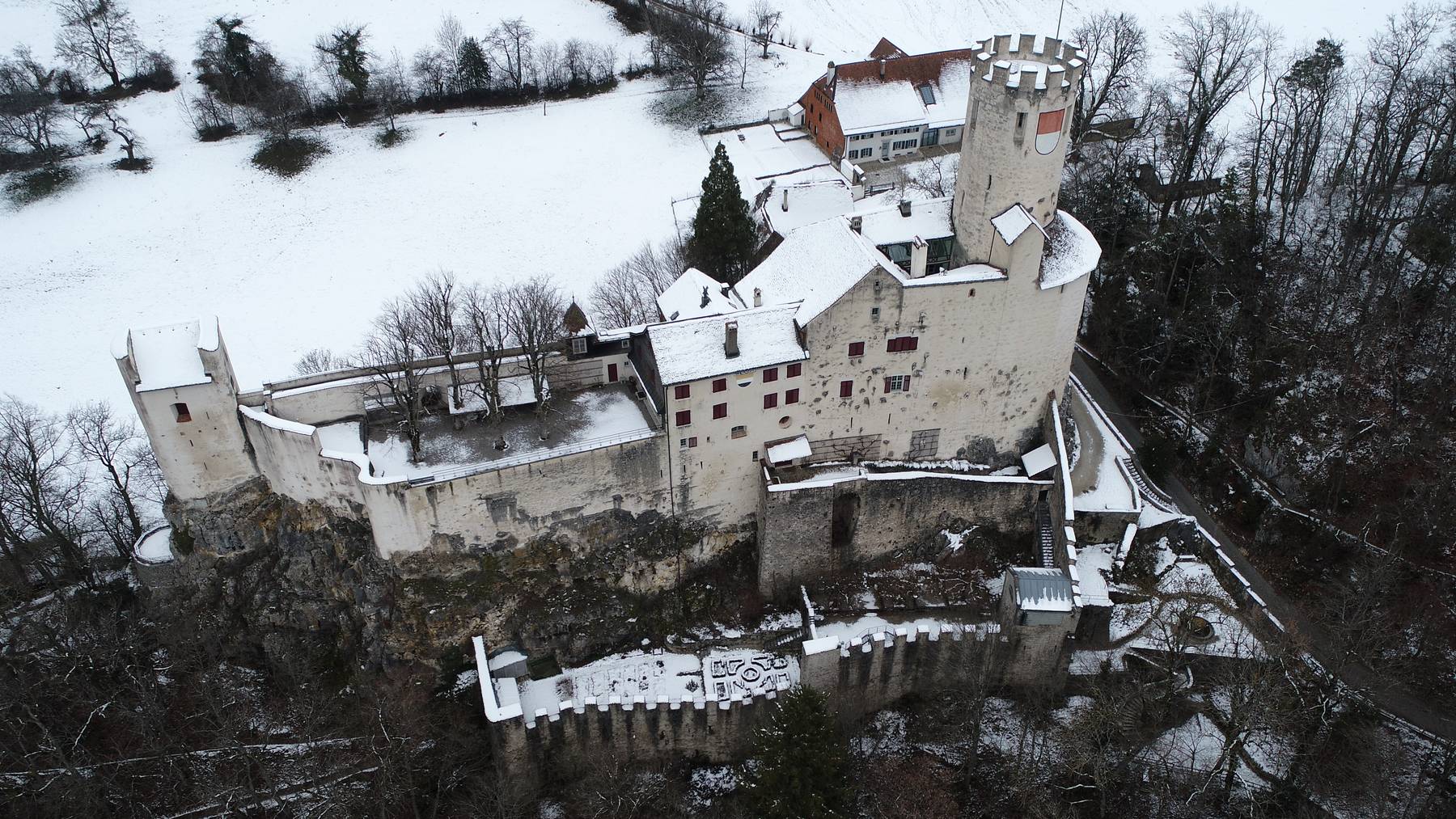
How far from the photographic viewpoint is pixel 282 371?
60.3 m

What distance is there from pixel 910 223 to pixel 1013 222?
6.13 m

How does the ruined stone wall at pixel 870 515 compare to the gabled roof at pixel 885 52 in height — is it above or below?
below

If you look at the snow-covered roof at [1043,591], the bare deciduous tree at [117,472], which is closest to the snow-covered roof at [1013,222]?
the snow-covered roof at [1043,591]

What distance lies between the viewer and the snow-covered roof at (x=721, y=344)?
42.3 m

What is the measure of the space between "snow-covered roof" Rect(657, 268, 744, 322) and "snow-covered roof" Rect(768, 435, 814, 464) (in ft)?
21.0

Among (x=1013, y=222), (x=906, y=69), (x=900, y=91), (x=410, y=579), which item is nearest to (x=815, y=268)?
(x=1013, y=222)

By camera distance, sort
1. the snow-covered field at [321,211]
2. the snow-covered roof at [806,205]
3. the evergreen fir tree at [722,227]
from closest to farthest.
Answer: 1. the evergreen fir tree at [722,227]
2. the snow-covered roof at [806,205]
3. the snow-covered field at [321,211]

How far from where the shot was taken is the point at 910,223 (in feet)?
159

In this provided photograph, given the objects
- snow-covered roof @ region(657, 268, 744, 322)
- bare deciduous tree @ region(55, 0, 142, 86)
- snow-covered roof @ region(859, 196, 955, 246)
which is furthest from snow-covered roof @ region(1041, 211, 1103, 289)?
bare deciduous tree @ region(55, 0, 142, 86)

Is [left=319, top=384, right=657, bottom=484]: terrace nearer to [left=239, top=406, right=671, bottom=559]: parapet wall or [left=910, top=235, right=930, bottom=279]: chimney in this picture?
[left=239, top=406, right=671, bottom=559]: parapet wall

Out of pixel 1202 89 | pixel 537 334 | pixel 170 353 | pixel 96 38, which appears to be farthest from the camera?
pixel 96 38

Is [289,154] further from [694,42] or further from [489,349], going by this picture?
[489,349]

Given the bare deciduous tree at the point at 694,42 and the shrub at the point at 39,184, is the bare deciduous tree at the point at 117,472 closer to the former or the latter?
the shrub at the point at 39,184

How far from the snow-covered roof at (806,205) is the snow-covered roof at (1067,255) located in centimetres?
1924
